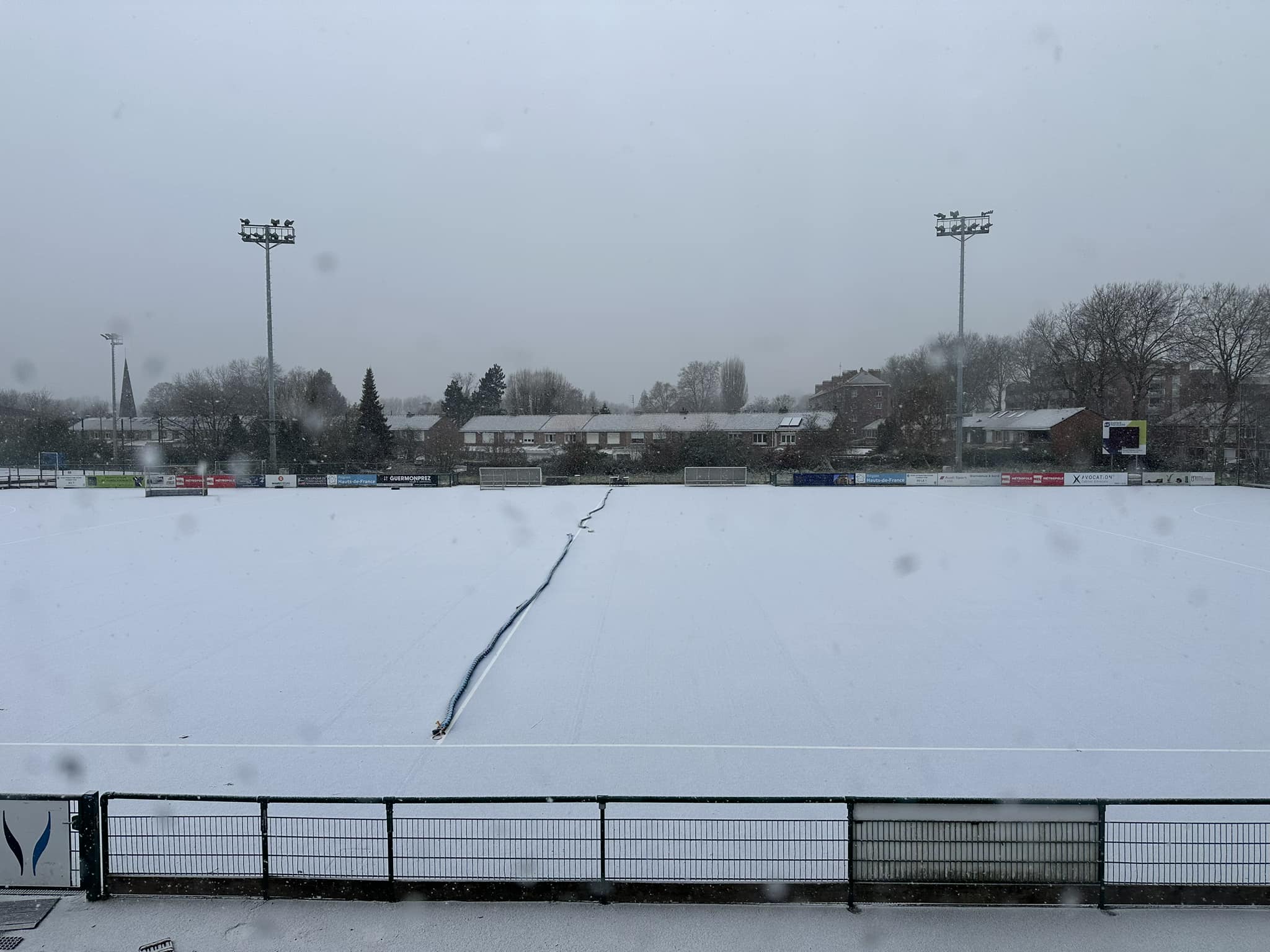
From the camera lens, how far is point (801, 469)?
188 ft

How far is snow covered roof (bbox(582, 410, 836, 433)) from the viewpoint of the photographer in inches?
2835

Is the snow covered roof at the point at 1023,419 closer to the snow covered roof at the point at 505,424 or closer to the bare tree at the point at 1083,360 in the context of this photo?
the bare tree at the point at 1083,360

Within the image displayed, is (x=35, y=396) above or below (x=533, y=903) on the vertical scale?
above

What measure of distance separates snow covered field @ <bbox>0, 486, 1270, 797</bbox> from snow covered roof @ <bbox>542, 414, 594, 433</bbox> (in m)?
51.6

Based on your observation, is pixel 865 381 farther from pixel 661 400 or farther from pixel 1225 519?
pixel 1225 519

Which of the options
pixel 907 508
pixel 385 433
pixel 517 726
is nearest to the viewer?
pixel 517 726

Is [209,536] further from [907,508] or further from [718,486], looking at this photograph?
[718,486]

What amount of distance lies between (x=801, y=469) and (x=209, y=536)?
127 ft

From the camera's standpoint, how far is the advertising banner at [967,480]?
163 feet

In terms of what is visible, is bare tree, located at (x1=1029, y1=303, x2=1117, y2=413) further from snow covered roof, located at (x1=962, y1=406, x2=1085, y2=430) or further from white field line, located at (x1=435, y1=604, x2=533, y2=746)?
white field line, located at (x1=435, y1=604, x2=533, y2=746)

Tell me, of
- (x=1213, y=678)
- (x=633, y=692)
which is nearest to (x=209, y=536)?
(x=633, y=692)

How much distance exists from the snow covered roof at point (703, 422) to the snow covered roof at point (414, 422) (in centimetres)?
1803

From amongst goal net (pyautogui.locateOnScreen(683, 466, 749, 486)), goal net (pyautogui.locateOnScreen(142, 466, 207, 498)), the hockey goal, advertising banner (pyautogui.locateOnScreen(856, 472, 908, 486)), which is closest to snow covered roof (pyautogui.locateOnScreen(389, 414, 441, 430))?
goal net (pyautogui.locateOnScreen(142, 466, 207, 498))

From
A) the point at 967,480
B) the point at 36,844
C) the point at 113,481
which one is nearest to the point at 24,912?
the point at 36,844
